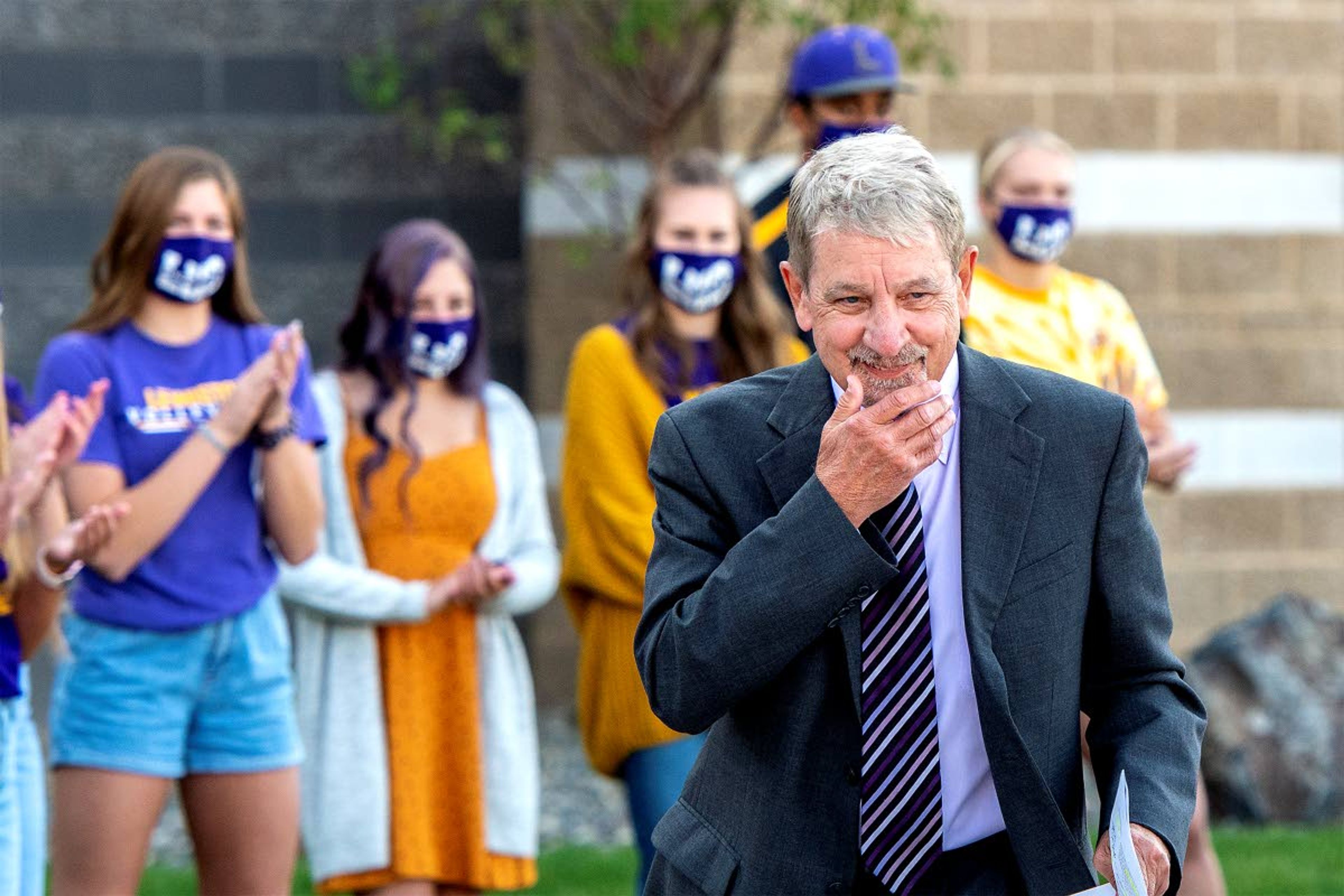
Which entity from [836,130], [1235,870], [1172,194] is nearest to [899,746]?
[836,130]

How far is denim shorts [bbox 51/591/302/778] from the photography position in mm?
4309

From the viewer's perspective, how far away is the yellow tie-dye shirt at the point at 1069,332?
4.75 metres

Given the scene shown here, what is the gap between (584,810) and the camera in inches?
309

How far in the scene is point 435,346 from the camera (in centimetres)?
514

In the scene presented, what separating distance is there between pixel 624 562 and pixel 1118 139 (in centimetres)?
522

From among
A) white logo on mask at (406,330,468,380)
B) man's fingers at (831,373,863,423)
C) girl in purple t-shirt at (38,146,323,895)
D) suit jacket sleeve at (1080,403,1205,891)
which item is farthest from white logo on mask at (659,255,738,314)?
man's fingers at (831,373,863,423)

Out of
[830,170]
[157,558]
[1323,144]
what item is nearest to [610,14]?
[1323,144]

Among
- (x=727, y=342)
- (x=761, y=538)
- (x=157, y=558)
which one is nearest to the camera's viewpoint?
(x=761, y=538)

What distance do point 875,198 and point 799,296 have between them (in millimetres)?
198

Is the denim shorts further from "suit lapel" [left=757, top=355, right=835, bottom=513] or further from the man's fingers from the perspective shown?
the man's fingers

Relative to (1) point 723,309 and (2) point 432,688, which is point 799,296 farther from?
(2) point 432,688

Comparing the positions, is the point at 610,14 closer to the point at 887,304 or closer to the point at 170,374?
the point at 170,374

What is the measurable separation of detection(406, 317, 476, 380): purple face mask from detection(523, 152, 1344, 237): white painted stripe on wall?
3.97m

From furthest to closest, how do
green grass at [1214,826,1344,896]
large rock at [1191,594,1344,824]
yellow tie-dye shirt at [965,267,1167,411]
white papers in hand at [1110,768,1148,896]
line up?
large rock at [1191,594,1344,824]
green grass at [1214,826,1344,896]
yellow tie-dye shirt at [965,267,1167,411]
white papers in hand at [1110,768,1148,896]
